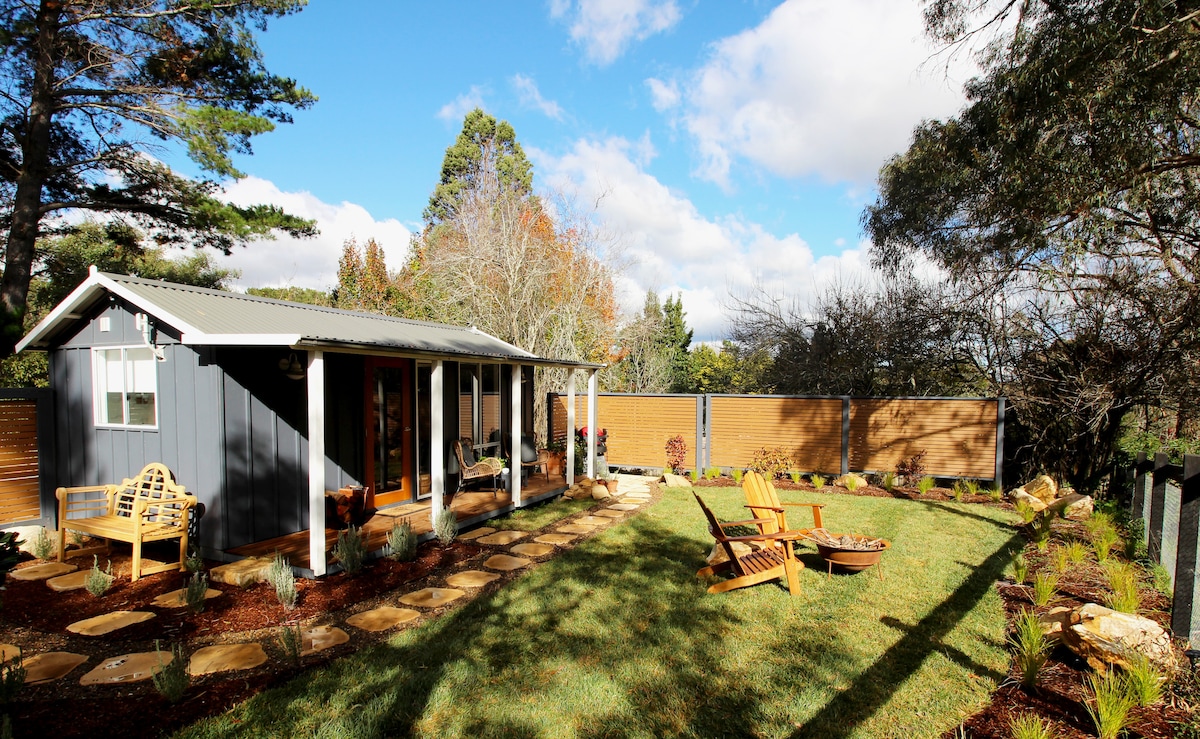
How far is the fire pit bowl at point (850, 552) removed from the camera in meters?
5.20

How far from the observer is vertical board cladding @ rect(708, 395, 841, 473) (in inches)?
429

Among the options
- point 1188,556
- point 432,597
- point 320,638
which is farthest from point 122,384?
point 1188,556

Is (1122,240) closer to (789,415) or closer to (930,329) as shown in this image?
(930,329)

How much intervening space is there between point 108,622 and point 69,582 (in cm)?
135

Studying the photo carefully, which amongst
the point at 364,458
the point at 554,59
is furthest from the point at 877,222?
the point at 364,458

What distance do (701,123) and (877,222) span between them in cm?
462

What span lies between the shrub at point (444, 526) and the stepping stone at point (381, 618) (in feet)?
5.13

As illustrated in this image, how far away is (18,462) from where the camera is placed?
20.9 ft

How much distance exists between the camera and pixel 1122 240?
8.12m

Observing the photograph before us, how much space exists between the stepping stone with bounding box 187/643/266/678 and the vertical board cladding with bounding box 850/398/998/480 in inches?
393

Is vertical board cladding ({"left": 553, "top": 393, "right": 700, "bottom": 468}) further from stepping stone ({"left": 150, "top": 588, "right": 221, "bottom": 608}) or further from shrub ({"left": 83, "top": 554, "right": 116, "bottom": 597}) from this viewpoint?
shrub ({"left": 83, "top": 554, "right": 116, "bottom": 597})

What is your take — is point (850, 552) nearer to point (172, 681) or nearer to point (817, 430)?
point (172, 681)

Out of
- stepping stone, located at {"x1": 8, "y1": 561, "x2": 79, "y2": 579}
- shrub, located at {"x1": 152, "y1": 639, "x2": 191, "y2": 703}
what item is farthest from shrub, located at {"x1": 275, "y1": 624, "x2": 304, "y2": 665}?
stepping stone, located at {"x1": 8, "y1": 561, "x2": 79, "y2": 579}

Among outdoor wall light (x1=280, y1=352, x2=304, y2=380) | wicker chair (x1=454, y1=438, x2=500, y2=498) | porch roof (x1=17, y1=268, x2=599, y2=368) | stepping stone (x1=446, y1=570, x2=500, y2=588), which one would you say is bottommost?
stepping stone (x1=446, y1=570, x2=500, y2=588)
